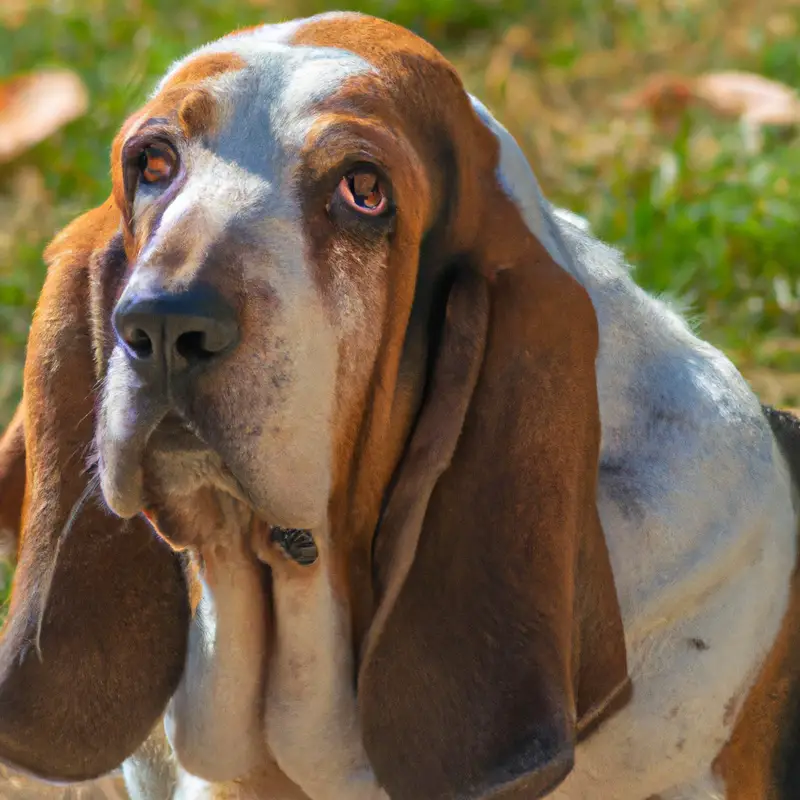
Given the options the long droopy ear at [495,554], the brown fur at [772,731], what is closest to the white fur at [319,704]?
the long droopy ear at [495,554]

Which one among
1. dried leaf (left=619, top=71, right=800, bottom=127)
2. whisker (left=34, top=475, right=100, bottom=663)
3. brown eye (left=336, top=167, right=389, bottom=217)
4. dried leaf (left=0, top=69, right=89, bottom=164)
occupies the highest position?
brown eye (left=336, top=167, right=389, bottom=217)

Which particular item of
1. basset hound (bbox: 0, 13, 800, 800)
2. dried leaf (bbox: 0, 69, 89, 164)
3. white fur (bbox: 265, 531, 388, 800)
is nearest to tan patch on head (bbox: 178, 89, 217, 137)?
basset hound (bbox: 0, 13, 800, 800)

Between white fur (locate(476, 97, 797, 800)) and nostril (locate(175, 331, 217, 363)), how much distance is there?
730 mm

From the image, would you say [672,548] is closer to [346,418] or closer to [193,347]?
[346,418]

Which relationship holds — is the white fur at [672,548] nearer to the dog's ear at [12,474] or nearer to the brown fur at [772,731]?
the brown fur at [772,731]

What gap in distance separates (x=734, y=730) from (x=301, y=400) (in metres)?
1.09

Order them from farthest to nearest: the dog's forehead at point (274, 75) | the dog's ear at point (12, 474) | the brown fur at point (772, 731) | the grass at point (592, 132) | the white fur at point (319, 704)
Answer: the grass at point (592, 132) → the dog's ear at point (12, 474) → the brown fur at point (772, 731) → the white fur at point (319, 704) → the dog's forehead at point (274, 75)

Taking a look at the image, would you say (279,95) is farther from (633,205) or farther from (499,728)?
(633,205)

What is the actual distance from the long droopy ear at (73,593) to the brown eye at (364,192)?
1.68 feet

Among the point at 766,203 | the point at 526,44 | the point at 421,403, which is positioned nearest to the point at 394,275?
the point at 421,403

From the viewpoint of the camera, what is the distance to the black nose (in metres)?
2.64

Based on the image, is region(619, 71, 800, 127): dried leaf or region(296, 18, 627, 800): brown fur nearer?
region(296, 18, 627, 800): brown fur

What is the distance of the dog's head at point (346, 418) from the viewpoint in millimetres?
2789

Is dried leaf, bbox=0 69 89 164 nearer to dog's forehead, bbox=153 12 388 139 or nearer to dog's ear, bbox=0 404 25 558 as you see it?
dog's ear, bbox=0 404 25 558
